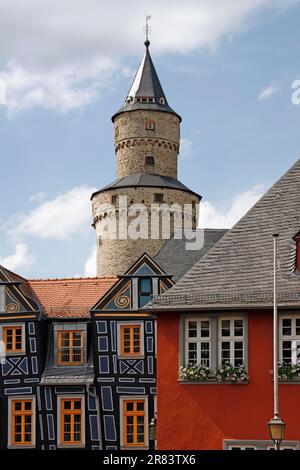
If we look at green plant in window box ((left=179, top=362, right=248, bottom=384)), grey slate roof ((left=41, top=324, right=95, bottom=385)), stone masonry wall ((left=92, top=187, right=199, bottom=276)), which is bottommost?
grey slate roof ((left=41, top=324, right=95, bottom=385))

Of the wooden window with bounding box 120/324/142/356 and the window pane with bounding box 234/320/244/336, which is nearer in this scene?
the window pane with bounding box 234/320/244/336

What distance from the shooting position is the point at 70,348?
4000cm

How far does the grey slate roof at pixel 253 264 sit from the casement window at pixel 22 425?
13.5 m

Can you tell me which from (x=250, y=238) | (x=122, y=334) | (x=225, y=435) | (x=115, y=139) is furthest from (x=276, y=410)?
(x=115, y=139)

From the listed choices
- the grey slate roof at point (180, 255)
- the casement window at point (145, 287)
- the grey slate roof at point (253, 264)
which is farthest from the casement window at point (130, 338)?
the grey slate roof at point (253, 264)

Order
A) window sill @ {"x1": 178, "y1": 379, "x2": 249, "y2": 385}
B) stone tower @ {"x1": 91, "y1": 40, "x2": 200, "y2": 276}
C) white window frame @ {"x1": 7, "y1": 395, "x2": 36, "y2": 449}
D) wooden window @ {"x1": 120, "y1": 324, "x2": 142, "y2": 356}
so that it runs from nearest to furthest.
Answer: window sill @ {"x1": 178, "y1": 379, "x2": 249, "y2": 385} → white window frame @ {"x1": 7, "y1": 395, "x2": 36, "y2": 449} → wooden window @ {"x1": 120, "y1": 324, "x2": 142, "y2": 356} → stone tower @ {"x1": 91, "y1": 40, "x2": 200, "y2": 276}

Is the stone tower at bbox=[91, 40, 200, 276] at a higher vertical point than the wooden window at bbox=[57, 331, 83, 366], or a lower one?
higher

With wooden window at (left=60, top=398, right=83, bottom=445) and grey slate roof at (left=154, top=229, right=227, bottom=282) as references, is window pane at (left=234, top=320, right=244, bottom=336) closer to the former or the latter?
wooden window at (left=60, top=398, right=83, bottom=445)

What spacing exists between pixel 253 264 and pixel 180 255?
1936 centimetres

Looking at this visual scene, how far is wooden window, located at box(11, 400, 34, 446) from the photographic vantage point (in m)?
38.8

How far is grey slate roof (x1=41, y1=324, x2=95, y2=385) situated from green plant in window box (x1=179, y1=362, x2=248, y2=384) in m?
12.9

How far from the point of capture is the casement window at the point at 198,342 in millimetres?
26750

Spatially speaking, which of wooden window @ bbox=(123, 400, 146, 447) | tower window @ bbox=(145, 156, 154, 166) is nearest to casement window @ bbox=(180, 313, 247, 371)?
wooden window @ bbox=(123, 400, 146, 447)

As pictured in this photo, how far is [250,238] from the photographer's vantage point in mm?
28188
